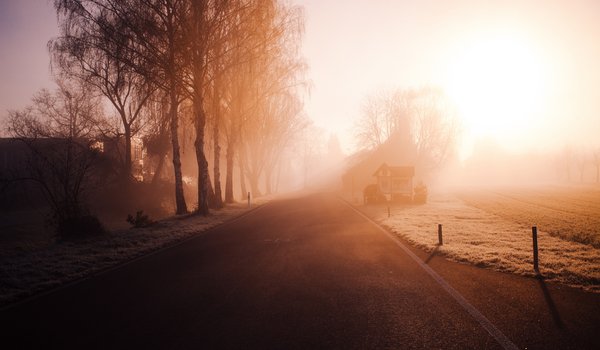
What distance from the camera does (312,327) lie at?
4.34 metres

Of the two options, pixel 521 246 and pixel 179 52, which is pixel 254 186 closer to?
pixel 179 52

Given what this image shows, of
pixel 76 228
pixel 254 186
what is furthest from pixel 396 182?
pixel 76 228

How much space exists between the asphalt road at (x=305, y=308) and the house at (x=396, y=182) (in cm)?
2129

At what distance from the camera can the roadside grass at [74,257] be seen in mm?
6906

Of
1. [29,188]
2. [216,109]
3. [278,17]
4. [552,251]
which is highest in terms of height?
[278,17]

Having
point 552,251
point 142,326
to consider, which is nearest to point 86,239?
point 142,326

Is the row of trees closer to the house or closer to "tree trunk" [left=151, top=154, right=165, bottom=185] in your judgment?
"tree trunk" [left=151, top=154, right=165, bottom=185]

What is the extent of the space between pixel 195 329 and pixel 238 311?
0.74m

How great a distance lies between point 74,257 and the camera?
9.25 metres

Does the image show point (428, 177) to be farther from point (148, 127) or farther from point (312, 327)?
point (312, 327)

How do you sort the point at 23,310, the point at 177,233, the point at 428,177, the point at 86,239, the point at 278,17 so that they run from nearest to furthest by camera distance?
the point at 23,310 → the point at 86,239 → the point at 177,233 → the point at 278,17 → the point at 428,177

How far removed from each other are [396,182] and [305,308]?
25.8 meters

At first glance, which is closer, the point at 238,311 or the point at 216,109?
the point at 238,311

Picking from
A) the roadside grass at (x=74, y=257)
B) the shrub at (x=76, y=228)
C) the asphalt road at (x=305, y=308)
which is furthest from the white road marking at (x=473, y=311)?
the shrub at (x=76, y=228)
